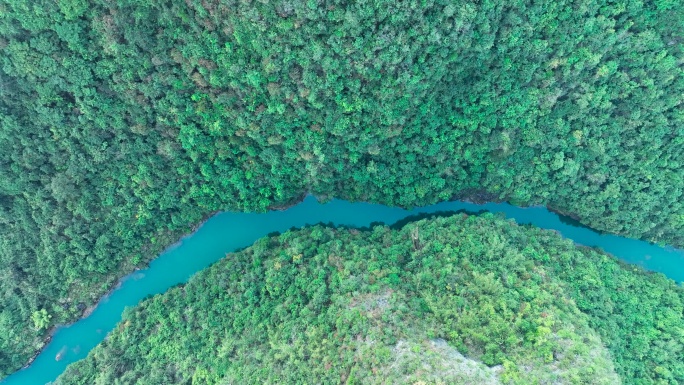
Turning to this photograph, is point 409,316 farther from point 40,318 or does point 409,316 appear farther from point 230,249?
point 40,318

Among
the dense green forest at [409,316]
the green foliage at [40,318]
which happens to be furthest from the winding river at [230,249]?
the dense green forest at [409,316]

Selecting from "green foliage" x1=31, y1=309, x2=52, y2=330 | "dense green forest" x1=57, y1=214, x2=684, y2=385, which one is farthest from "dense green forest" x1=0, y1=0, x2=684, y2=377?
"dense green forest" x1=57, y1=214, x2=684, y2=385

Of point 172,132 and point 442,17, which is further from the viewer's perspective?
point 172,132

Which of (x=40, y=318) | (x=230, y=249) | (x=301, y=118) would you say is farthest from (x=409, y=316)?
(x=40, y=318)

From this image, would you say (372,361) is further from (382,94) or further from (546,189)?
(546,189)

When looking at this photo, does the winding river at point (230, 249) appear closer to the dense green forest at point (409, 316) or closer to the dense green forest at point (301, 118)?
the dense green forest at point (301, 118)

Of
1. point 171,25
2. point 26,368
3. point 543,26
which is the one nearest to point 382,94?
point 543,26
